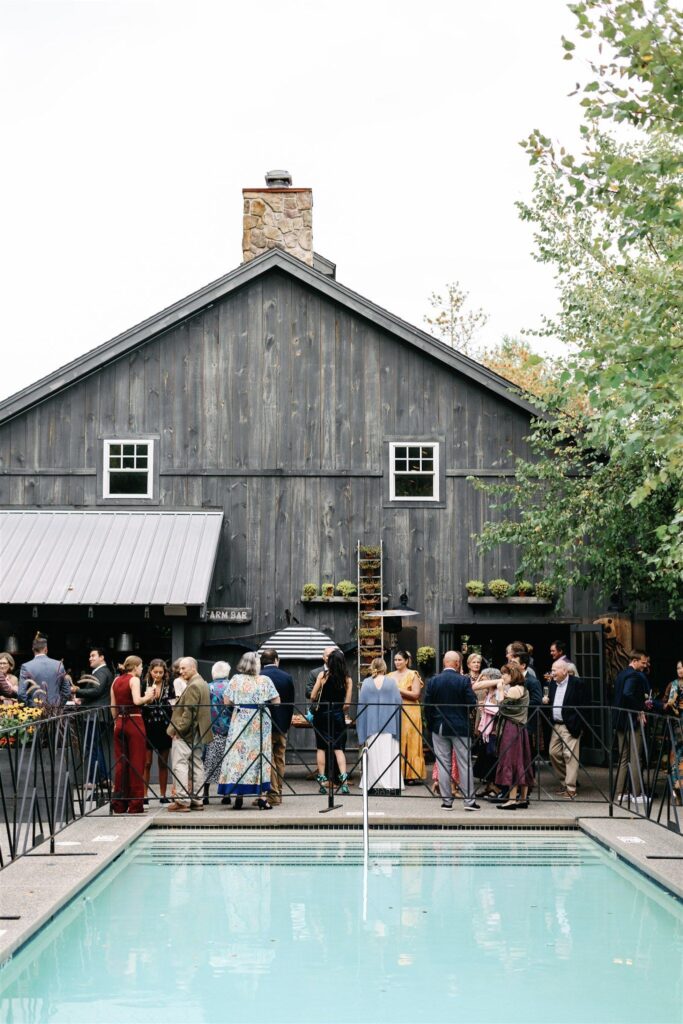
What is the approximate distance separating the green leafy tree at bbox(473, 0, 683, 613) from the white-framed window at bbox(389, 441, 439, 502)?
3.95 ft

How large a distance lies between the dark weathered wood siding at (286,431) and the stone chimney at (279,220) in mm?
1043

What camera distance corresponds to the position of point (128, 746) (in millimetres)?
14828

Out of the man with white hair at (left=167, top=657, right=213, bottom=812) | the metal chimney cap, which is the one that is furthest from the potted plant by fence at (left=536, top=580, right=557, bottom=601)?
the metal chimney cap

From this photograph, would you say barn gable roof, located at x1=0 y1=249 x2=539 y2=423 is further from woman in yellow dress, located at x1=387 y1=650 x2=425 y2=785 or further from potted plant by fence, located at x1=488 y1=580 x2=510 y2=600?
woman in yellow dress, located at x1=387 y1=650 x2=425 y2=785

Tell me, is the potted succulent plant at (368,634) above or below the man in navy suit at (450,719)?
above

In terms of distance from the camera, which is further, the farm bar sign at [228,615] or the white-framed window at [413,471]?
the white-framed window at [413,471]

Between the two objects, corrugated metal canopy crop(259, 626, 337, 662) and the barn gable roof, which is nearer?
Result: corrugated metal canopy crop(259, 626, 337, 662)

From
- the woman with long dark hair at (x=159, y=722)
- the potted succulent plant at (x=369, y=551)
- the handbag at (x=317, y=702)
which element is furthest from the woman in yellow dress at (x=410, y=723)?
the potted succulent plant at (x=369, y=551)

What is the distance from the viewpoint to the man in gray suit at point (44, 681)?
1548 cm

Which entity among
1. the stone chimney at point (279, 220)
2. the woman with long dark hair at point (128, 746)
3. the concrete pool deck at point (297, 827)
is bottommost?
the concrete pool deck at point (297, 827)

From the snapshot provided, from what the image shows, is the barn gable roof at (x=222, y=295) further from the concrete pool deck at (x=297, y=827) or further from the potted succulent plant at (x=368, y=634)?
the concrete pool deck at (x=297, y=827)

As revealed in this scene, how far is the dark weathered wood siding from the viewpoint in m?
21.5

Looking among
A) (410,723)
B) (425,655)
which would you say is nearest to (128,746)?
(410,723)

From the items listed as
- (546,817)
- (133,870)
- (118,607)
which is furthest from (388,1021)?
(118,607)
